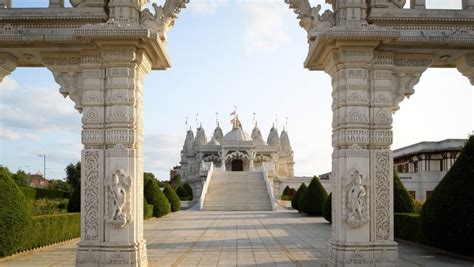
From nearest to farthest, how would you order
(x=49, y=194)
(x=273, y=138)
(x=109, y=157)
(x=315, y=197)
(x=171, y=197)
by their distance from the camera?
1. (x=109, y=157)
2. (x=315, y=197)
3. (x=171, y=197)
4. (x=49, y=194)
5. (x=273, y=138)

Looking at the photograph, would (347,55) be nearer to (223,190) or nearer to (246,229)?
(246,229)

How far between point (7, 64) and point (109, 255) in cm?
452

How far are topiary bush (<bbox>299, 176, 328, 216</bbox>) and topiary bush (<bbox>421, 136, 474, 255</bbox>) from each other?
15725 millimetres

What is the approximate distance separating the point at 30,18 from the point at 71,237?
343 inches

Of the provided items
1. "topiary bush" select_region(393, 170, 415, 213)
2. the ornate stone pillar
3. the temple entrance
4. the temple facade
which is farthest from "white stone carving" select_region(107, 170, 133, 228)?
the temple entrance

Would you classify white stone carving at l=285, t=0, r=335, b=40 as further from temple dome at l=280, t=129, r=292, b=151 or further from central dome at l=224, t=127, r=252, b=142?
temple dome at l=280, t=129, r=292, b=151

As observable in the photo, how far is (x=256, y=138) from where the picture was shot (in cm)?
7550

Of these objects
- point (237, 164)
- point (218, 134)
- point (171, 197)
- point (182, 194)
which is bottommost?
point (182, 194)

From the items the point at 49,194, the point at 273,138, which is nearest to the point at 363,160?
the point at 49,194

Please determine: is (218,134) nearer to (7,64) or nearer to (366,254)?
(7,64)

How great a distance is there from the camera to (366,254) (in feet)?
36.2

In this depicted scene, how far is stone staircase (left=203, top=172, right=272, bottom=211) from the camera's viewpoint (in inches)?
1555

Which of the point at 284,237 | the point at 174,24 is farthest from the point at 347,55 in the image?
the point at 284,237

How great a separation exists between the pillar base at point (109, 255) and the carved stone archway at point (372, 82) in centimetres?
393
